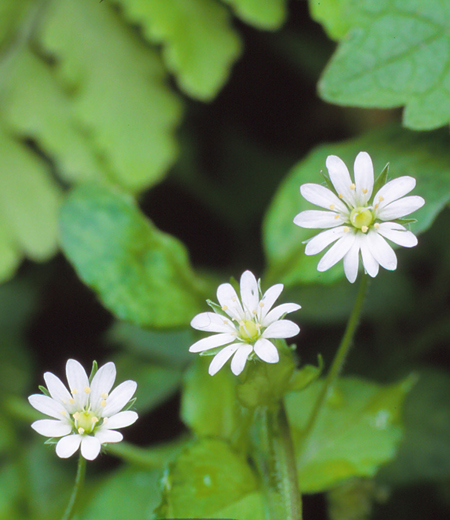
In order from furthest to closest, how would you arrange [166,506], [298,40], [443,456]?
[298,40], [443,456], [166,506]

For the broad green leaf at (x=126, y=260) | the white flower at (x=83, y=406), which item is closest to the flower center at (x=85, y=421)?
the white flower at (x=83, y=406)

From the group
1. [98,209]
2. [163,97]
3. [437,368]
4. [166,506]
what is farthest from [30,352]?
[437,368]

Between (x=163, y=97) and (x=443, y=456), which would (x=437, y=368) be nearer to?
(x=443, y=456)

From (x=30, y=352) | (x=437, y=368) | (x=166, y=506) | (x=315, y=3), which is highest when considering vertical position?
(x=315, y=3)

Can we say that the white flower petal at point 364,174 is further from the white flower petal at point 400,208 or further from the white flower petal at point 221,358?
the white flower petal at point 221,358

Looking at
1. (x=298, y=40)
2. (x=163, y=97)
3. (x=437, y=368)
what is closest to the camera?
(x=437, y=368)

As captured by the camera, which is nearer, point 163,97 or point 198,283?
point 198,283

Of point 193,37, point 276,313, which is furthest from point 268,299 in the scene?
point 193,37
